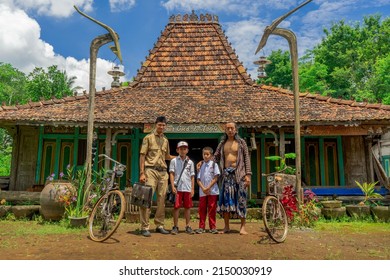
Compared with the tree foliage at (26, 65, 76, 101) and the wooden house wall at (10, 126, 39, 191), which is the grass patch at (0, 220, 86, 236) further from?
the tree foliage at (26, 65, 76, 101)

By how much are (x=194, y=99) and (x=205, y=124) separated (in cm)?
173

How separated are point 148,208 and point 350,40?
3013cm

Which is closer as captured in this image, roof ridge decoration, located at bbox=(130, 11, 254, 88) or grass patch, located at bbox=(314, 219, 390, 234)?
grass patch, located at bbox=(314, 219, 390, 234)

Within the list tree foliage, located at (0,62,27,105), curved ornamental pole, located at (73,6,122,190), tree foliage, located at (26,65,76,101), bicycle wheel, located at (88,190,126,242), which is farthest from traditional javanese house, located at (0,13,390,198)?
tree foliage, located at (0,62,27,105)

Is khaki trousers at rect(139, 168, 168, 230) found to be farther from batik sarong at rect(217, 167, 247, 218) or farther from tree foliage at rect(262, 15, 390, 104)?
tree foliage at rect(262, 15, 390, 104)

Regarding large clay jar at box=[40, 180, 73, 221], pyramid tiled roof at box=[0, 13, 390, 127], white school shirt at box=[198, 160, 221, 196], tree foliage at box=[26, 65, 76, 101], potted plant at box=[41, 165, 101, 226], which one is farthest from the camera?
tree foliage at box=[26, 65, 76, 101]

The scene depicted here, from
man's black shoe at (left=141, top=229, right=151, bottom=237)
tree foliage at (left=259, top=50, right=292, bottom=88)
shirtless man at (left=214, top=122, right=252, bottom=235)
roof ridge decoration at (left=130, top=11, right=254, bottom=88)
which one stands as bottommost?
man's black shoe at (left=141, top=229, right=151, bottom=237)

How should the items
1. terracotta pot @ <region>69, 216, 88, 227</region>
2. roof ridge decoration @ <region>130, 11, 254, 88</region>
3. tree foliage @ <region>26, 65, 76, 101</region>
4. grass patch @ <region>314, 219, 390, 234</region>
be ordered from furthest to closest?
tree foliage @ <region>26, 65, 76, 101</region> < roof ridge decoration @ <region>130, 11, 254, 88</region> < grass patch @ <region>314, 219, 390, 234</region> < terracotta pot @ <region>69, 216, 88, 227</region>

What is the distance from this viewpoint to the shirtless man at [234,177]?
16.3 feet

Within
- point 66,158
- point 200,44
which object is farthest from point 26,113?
point 200,44

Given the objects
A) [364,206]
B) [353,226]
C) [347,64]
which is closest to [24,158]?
[353,226]

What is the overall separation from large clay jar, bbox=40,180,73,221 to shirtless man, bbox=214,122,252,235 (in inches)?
135

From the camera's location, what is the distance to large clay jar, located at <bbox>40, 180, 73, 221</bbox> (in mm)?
6359

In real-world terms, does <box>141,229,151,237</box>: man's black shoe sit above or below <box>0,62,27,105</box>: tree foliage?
below
